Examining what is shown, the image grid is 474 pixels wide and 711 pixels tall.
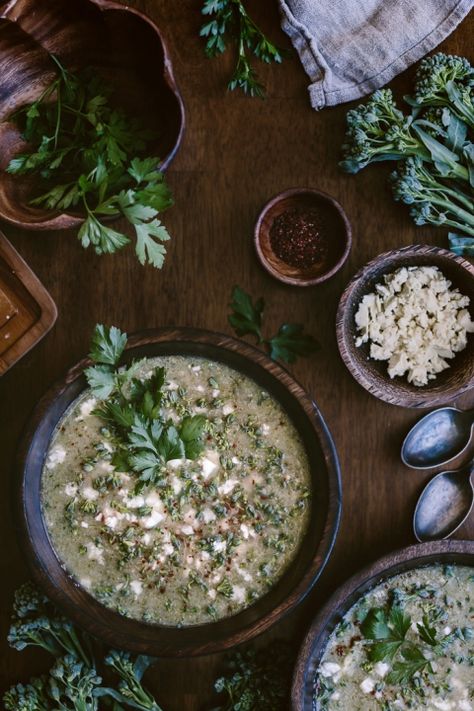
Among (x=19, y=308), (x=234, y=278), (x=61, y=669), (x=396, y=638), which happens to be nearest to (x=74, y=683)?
(x=61, y=669)

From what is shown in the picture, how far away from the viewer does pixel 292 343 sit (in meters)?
1.97

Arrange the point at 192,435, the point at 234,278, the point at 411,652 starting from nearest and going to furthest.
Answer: the point at 192,435 < the point at 411,652 < the point at 234,278

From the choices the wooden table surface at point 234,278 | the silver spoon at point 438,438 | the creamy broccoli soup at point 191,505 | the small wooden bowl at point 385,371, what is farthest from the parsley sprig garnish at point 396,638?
the small wooden bowl at point 385,371

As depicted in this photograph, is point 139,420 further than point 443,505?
No

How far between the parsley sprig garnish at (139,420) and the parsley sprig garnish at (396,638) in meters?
0.60

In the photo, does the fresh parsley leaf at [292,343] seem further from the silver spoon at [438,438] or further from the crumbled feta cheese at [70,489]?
the crumbled feta cheese at [70,489]

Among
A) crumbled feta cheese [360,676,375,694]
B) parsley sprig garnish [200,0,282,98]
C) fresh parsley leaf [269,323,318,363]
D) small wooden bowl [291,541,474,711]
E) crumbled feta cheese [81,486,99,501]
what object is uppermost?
parsley sprig garnish [200,0,282,98]

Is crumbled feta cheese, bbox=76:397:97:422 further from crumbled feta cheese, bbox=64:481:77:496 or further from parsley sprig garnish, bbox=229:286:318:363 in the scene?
parsley sprig garnish, bbox=229:286:318:363

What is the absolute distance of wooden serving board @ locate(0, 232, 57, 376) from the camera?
6.22 feet

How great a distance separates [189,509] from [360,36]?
128 cm

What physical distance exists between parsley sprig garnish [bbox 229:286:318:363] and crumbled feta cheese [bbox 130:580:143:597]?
2.17 ft

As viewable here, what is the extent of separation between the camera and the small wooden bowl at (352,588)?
185cm

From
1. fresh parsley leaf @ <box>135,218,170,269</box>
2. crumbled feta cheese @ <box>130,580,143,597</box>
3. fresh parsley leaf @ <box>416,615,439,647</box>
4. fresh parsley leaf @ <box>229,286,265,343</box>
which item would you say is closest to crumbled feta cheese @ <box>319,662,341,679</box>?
fresh parsley leaf @ <box>416,615,439,647</box>

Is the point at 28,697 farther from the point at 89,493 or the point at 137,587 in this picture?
the point at 89,493
